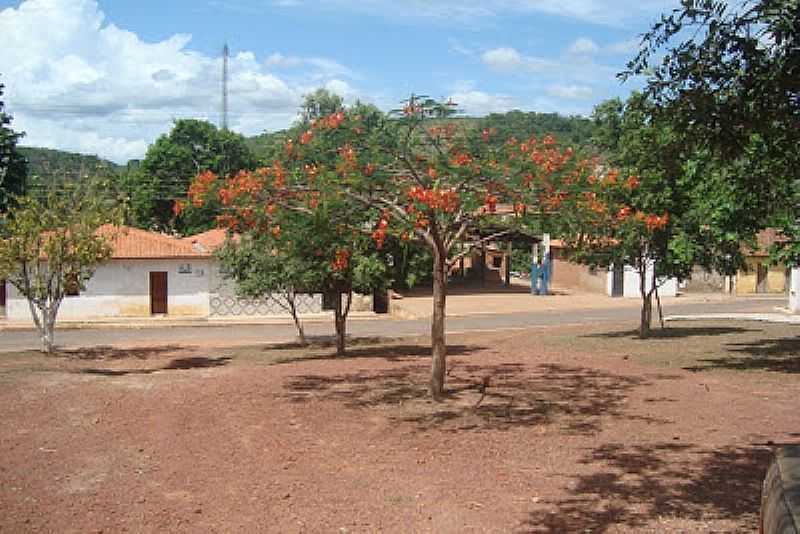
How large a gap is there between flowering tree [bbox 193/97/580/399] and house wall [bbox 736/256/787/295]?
37.0 m

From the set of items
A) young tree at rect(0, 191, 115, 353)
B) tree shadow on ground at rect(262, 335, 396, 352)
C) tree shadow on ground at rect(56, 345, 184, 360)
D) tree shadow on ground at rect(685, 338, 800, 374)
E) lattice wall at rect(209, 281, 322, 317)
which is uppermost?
young tree at rect(0, 191, 115, 353)

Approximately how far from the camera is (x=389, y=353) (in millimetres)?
20234

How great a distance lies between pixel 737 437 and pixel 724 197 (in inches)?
285

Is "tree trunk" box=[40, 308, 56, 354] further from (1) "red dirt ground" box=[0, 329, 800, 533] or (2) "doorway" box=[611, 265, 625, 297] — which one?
A: (2) "doorway" box=[611, 265, 625, 297]

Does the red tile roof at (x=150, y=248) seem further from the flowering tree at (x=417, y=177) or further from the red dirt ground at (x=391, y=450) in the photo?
the flowering tree at (x=417, y=177)

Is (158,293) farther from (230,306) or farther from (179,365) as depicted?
(179,365)

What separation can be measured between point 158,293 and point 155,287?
29 centimetres

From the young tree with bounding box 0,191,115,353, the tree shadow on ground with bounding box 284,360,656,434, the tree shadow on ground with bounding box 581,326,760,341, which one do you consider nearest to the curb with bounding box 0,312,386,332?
the young tree with bounding box 0,191,115,353

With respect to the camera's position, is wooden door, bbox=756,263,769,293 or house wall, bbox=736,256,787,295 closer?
house wall, bbox=736,256,787,295

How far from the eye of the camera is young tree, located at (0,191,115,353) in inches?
784

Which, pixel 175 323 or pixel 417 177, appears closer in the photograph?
pixel 417 177

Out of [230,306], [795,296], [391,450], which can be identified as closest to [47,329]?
[230,306]

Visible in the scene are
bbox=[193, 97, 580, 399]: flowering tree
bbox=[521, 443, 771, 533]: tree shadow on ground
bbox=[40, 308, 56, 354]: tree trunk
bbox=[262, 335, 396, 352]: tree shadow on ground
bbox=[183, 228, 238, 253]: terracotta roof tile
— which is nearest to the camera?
bbox=[521, 443, 771, 533]: tree shadow on ground

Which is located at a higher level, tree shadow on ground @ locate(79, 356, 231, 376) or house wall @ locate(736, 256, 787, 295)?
house wall @ locate(736, 256, 787, 295)
